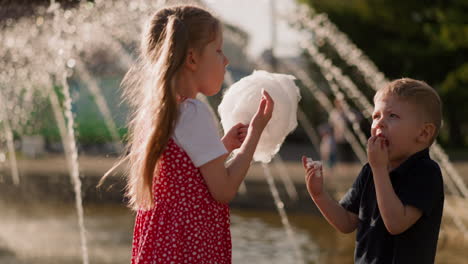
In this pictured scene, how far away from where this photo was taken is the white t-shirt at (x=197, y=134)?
2285mm

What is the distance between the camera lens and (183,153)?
232cm

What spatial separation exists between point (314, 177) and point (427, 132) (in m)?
0.42

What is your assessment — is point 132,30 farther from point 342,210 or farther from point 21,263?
point 342,210

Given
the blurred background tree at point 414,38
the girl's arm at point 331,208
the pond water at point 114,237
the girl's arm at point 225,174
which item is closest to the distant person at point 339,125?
the pond water at point 114,237

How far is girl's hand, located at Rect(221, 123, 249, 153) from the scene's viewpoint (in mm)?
2608

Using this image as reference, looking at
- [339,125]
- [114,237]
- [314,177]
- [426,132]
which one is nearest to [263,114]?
[314,177]

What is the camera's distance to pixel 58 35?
9.62m

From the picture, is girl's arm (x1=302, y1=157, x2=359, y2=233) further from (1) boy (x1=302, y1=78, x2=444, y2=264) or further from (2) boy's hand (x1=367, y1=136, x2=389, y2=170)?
(2) boy's hand (x1=367, y1=136, x2=389, y2=170)

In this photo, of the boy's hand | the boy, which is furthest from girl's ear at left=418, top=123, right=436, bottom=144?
the boy's hand

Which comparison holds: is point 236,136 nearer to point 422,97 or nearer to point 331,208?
point 331,208

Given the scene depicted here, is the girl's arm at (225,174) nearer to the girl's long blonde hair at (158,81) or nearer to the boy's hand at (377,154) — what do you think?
the girl's long blonde hair at (158,81)

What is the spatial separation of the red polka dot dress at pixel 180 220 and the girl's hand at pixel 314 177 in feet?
1.22

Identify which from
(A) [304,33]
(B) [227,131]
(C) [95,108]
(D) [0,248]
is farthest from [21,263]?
(A) [304,33]

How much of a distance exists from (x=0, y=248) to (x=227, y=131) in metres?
4.39
